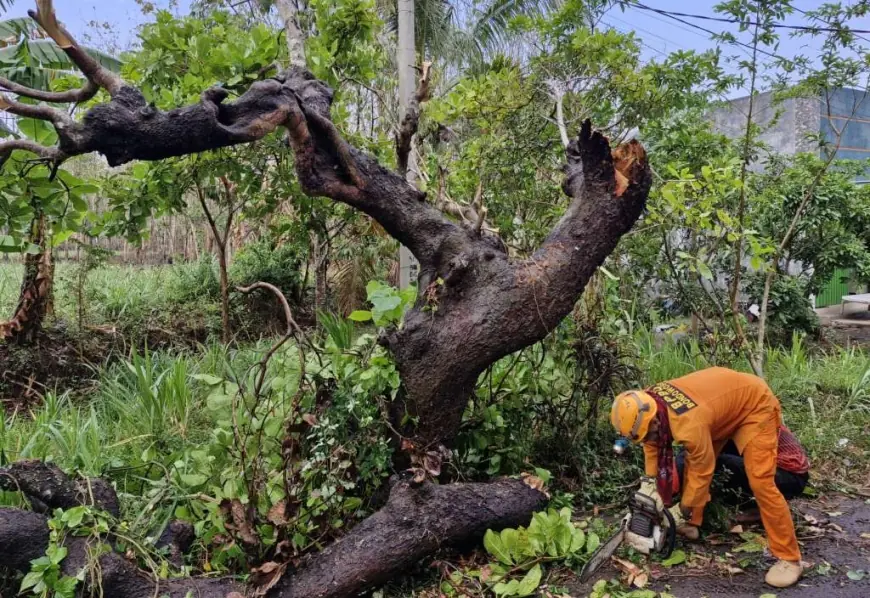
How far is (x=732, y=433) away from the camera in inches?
125

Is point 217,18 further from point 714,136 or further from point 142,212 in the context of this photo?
point 714,136

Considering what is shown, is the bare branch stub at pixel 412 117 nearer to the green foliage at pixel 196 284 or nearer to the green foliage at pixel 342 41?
the green foliage at pixel 342 41

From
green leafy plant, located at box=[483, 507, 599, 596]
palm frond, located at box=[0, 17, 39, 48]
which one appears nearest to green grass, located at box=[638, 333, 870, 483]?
green leafy plant, located at box=[483, 507, 599, 596]

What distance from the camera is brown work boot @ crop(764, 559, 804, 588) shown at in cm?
284

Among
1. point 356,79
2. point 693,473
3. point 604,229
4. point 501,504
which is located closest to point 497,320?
point 604,229

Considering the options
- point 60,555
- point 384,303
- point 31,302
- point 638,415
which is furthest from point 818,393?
point 31,302

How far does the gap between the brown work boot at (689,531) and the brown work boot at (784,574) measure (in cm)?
45

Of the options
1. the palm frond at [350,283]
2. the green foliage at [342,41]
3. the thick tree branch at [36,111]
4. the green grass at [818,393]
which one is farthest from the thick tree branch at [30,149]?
the palm frond at [350,283]

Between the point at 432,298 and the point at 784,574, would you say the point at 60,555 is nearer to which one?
the point at 432,298

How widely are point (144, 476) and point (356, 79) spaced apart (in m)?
3.43

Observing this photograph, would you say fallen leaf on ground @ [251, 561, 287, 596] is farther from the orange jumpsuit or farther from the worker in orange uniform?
the orange jumpsuit

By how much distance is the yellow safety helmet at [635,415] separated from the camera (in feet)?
9.62

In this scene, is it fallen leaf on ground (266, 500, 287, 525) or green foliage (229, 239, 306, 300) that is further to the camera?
green foliage (229, 239, 306, 300)

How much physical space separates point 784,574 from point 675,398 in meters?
0.94
